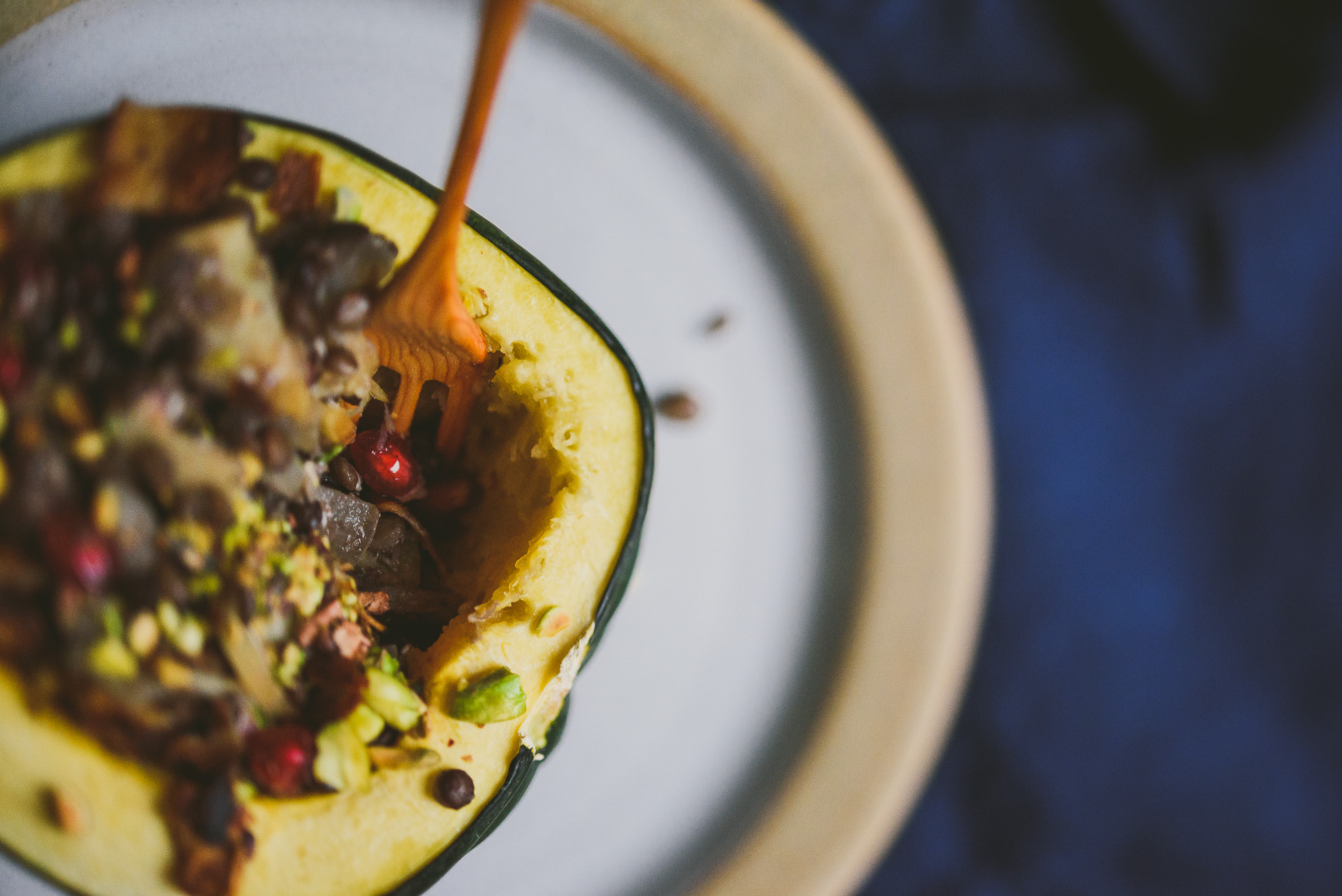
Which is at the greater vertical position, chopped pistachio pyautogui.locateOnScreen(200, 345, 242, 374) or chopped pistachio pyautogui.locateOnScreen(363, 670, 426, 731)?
chopped pistachio pyautogui.locateOnScreen(200, 345, 242, 374)

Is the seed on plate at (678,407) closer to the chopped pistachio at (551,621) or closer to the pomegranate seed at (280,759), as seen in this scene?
the chopped pistachio at (551,621)

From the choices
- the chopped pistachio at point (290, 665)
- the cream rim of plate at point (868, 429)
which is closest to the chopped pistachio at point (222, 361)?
the chopped pistachio at point (290, 665)

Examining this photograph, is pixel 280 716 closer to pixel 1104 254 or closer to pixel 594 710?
pixel 594 710

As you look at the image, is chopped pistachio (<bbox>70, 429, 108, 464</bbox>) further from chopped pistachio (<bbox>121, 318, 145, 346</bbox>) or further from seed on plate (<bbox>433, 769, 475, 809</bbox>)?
seed on plate (<bbox>433, 769, 475, 809</bbox>)

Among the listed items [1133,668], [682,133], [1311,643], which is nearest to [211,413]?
[682,133]

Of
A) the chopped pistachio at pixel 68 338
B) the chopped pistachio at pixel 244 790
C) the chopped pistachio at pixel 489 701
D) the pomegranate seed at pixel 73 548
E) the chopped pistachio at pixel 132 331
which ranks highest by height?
the chopped pistachio at pixel 132 331

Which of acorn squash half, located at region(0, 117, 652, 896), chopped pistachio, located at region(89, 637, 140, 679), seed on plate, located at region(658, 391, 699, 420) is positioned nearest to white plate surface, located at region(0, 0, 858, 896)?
seed on plate, located at region(658, 391, 699, 420)
